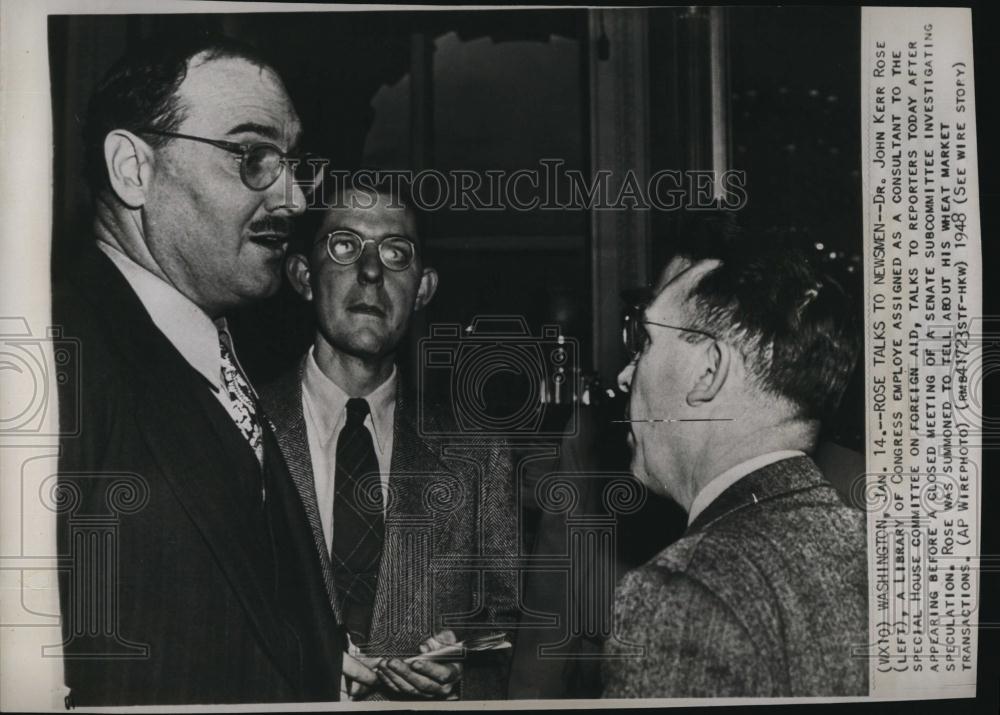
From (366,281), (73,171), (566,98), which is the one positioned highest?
(566,98)

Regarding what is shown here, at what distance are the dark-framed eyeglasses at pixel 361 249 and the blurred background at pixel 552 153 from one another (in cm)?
7

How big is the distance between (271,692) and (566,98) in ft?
4.35

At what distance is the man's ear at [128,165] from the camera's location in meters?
1.74

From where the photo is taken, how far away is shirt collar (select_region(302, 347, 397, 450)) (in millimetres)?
1755

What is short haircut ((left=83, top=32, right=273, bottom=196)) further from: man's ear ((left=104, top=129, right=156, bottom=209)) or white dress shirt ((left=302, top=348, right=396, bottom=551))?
white dress shirt ((left=302, top=348, right=396, bottom=551))

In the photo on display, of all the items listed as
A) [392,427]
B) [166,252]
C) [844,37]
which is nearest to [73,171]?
[166,252]

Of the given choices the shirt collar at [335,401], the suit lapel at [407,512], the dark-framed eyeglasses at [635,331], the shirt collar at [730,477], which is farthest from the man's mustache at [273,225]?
the shirt collar at [730,477]

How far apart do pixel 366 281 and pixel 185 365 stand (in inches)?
15.5

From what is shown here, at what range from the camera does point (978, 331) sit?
181 cm

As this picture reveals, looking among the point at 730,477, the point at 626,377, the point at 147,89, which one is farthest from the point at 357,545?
the point at 147,89

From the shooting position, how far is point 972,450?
1808mm

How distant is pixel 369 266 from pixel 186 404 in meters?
0.45

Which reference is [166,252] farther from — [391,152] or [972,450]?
[972,450]

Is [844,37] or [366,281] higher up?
[844,37]
